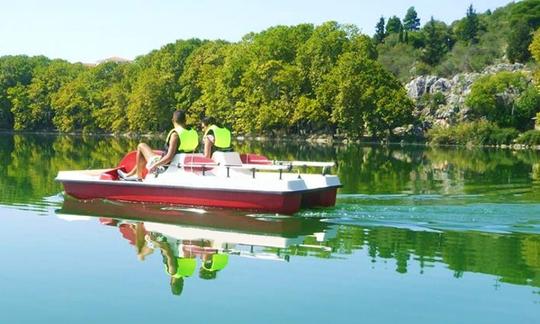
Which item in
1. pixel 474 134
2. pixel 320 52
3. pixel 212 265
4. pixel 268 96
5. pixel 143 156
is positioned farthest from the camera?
pixel 268 96

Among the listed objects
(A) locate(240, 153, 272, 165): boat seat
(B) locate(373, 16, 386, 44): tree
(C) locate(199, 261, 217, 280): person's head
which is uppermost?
(B) locate(373, 16, 386, 44): tree

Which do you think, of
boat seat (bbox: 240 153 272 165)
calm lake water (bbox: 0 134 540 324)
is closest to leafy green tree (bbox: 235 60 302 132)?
boat seat (bbox: 240 153 272 165)

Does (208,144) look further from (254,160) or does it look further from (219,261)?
(219,261)

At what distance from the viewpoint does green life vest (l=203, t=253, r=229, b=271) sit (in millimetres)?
8910

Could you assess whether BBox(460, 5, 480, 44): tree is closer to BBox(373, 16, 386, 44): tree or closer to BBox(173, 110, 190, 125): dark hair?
BBox(373, 16, 386, 44): tree

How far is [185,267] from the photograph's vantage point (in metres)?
8.95

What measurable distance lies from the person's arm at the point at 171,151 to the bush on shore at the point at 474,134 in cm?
5027

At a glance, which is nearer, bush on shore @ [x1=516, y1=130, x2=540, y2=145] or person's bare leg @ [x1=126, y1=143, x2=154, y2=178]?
person's bare leg @ [x1=126, y1=143, x2=154, y2=178]

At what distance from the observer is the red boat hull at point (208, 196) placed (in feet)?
43.6

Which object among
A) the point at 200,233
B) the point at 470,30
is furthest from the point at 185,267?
the point at 470,30

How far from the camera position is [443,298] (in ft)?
24.8

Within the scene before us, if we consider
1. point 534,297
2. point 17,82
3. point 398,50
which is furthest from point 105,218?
point 17,82

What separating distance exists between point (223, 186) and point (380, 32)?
92833mm

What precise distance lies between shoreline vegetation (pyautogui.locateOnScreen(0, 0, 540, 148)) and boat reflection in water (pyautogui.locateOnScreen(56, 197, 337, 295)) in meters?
36.3
